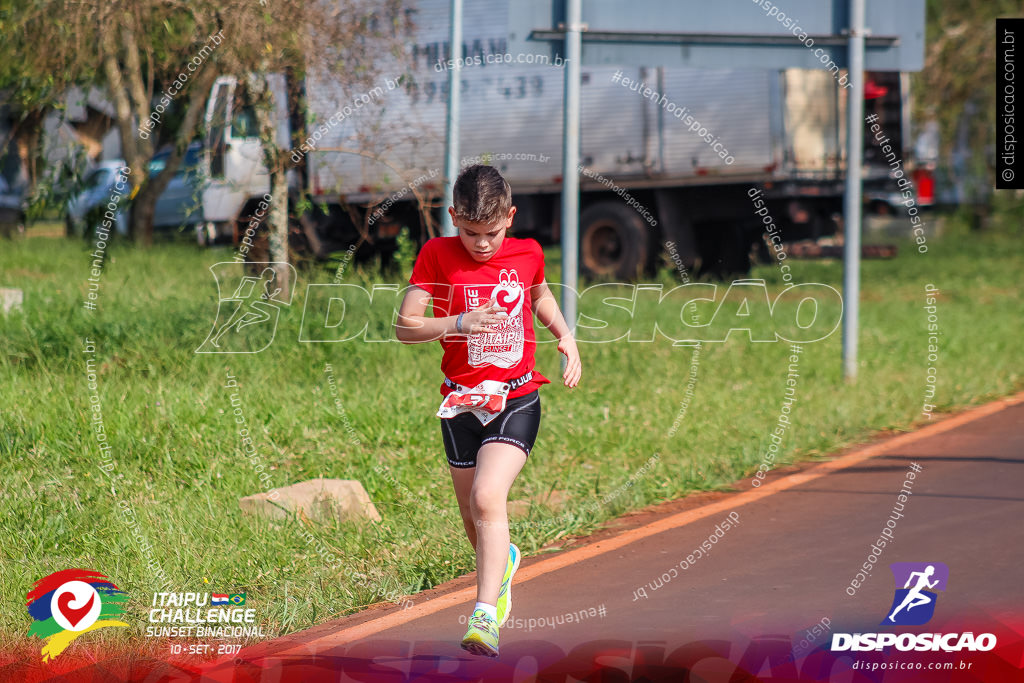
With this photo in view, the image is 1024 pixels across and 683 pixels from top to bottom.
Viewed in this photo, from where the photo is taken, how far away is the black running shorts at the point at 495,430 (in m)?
4.43

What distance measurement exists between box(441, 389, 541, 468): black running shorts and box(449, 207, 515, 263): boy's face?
Result: 55 cm

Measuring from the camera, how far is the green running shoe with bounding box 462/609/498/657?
13.5 ft

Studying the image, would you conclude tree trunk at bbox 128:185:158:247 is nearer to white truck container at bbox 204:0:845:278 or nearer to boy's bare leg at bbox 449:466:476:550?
white truck container at bbox 204:0:845:278

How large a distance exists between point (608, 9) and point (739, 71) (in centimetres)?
789

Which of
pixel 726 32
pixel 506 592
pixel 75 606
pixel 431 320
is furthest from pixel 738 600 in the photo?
pixel 726 32

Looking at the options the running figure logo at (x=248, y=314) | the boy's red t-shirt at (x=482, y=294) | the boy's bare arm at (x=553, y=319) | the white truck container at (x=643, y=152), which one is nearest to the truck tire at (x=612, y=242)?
the white truck container at (x=643, y=152)

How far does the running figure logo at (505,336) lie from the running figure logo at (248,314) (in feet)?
15.9

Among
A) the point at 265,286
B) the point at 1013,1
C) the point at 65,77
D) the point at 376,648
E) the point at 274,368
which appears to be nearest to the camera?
the point at 376,648

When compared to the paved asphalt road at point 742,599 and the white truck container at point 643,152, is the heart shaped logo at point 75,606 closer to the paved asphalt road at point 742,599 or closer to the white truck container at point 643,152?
the paved asphalt road at point 742,599

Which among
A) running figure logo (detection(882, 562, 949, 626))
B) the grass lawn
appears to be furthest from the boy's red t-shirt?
running figure logo (detection(882, 562, 949, 626))

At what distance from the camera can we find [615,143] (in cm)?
1752

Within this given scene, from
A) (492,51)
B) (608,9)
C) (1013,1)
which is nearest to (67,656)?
(608,9)

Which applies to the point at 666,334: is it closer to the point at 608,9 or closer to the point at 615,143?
the point at 608,9

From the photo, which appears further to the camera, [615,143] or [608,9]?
[615,143]
